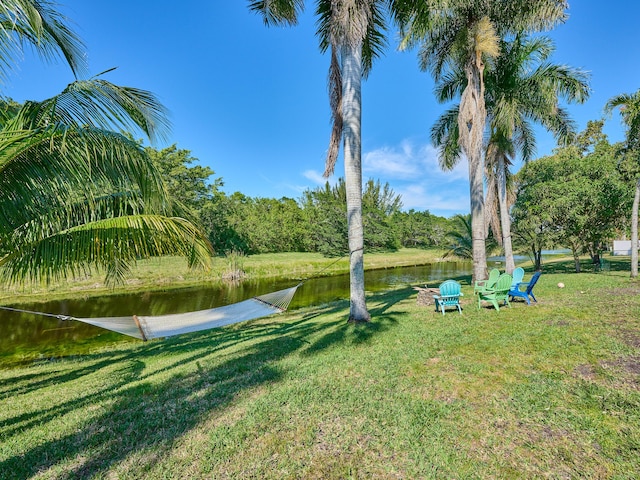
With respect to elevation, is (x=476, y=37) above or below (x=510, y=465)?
above

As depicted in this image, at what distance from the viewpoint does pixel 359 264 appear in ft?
20.3

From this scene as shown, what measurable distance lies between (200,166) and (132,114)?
1204 inches

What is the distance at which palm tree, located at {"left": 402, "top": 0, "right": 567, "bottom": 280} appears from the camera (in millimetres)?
8852

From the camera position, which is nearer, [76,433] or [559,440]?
[559,440]

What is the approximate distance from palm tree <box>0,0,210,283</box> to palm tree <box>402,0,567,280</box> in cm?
867

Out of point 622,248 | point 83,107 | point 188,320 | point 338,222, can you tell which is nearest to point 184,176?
point 338,222

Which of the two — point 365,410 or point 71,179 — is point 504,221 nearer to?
point 365,410

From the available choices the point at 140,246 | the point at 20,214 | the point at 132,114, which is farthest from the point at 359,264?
the point at 20,214

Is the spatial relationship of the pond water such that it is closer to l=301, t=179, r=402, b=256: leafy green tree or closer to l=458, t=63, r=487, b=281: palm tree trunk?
l=458, t=63, r=487, b=281: palm tree trunk

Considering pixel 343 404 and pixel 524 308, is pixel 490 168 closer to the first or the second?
pixel 524 308

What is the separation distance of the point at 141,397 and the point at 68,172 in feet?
9.38

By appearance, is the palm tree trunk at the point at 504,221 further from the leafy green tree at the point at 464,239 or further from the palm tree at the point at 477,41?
the leafy green tree at the point at 464,239

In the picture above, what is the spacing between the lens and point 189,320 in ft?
26.8

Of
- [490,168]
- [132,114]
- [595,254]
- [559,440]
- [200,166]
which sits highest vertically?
[200,166]
